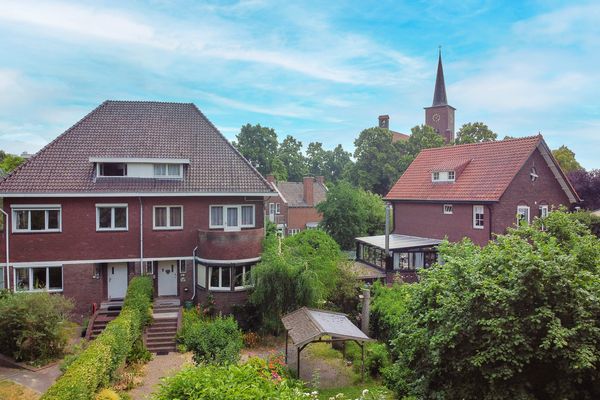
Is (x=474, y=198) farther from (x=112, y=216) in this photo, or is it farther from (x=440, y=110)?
(x=440, y=110)

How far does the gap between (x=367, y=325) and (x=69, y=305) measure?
1304 centimetres

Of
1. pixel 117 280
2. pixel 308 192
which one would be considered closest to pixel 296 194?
pixel 308 192

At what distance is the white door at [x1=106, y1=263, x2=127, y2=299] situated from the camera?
2264cm

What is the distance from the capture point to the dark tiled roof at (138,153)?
2198 centimetres

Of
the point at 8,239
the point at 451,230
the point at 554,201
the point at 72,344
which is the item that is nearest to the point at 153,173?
the point at 8,239

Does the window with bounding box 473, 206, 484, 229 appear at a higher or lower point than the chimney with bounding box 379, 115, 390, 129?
lower

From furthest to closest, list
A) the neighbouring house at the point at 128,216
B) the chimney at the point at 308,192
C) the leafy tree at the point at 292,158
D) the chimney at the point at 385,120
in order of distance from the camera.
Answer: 1. the leafy tree at the point at 292,158
2. the chimney at the point at 385,120
3. the chimney at the point at 308,192
4. the neighbouring house at the point at 128,216

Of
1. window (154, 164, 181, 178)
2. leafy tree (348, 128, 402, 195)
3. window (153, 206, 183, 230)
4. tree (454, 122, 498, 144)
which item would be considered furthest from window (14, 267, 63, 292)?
tree (454, 122, 498, 144)

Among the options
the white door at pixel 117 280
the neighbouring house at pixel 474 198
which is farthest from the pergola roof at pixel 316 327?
the neighbouring house at pixel 474 198

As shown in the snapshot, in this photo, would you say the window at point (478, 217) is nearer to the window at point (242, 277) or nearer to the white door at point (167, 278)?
the window at point (242, 277)

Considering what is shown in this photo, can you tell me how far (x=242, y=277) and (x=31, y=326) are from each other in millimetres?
9056

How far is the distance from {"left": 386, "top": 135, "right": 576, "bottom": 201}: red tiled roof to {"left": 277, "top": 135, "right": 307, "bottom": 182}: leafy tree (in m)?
45.9

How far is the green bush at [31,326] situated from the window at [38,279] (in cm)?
436

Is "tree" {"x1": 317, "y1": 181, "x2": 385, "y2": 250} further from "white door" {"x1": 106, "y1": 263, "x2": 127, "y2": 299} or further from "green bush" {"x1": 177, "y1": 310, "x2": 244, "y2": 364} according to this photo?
"green bush" {"x1": 177, "y1": 310, "x2": 244, "y2": 364}
